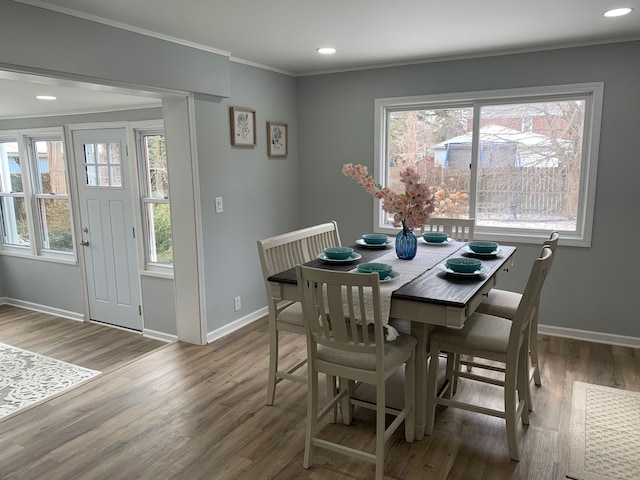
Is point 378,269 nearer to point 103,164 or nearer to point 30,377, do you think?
point 30,377

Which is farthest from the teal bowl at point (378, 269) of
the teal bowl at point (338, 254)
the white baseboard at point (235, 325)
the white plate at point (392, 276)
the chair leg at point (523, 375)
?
the white baseboard at point (235, 325)

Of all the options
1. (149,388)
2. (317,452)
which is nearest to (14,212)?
(149,388)

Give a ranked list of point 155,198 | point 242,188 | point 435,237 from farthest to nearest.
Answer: point 155,198, point 242,188, point 435,237

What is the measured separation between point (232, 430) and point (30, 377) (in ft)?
7.84

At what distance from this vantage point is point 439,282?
2.33m

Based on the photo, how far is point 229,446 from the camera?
2418 mm

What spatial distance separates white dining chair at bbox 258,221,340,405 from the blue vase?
0.64 metres

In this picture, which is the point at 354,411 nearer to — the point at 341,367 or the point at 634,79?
the point at 341,367

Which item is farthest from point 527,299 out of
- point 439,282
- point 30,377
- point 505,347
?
point 30,377

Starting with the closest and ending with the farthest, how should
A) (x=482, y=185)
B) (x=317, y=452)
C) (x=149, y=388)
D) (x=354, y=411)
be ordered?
(x=317, y=452) < (x=354, y=411) < (x=149, y=388) < (x=482, y=185)

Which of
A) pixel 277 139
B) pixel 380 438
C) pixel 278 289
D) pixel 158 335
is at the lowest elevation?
pixel 158 335

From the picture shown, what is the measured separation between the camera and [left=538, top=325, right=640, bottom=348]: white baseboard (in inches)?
141

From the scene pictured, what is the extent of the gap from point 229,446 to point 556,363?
2381mm

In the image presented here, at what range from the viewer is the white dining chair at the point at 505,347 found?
2.19 m
